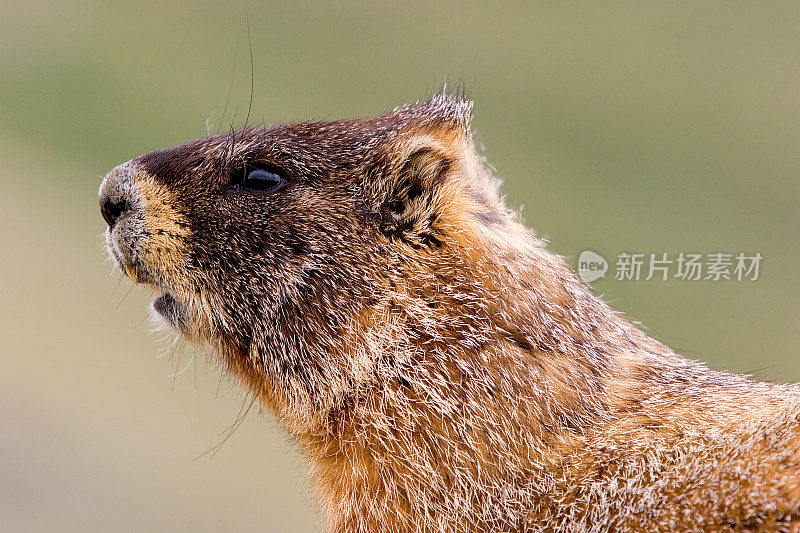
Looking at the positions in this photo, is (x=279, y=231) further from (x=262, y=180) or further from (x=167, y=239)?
(x=167, y=239)

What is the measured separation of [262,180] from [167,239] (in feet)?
1.23

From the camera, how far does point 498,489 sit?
2.53m

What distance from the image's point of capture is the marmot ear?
2.72m

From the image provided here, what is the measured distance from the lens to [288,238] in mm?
2684

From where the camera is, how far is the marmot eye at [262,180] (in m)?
2.78

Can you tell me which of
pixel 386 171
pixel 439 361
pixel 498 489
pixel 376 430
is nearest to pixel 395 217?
pixel 386 171

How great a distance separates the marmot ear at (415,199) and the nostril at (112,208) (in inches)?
34.7

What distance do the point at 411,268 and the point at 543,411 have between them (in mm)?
623

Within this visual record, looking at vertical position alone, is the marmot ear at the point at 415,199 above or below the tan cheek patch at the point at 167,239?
above

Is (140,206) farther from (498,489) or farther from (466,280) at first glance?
(498,489)
